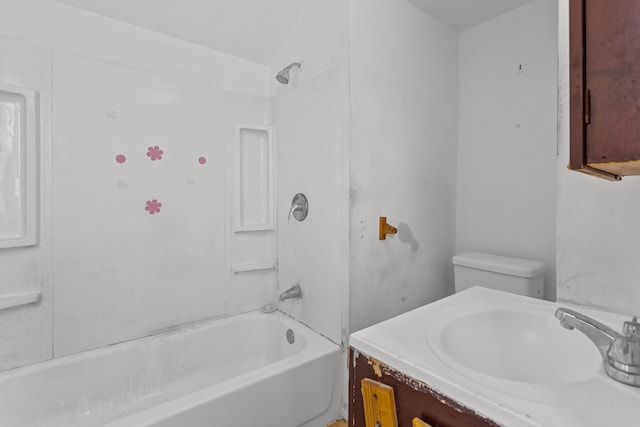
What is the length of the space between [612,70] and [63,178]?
6.05 ft

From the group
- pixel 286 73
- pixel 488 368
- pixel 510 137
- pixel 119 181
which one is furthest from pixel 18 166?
pixel 510 137

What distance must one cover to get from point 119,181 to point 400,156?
140cm

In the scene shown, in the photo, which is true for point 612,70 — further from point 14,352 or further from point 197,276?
point 14,352

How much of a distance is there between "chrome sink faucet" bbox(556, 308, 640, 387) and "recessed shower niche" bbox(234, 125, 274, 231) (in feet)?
5.14

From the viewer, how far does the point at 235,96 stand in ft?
6.13

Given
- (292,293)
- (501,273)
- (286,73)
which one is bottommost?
(292,293)

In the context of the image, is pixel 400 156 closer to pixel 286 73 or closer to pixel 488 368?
pixel 286 73

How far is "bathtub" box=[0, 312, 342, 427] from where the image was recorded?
46.4 inches

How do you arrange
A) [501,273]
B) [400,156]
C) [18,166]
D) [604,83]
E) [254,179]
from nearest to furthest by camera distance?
1. [604,83]
2. [18,166]
3. [501,273]
4. [400,156]
5. [254,179]

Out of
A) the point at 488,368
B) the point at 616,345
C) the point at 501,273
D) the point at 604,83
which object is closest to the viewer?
the point at 604,83

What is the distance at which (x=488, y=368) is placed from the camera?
81 cm

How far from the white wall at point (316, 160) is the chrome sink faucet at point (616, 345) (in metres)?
0.89

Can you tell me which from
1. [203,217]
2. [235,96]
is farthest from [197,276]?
[235,96]

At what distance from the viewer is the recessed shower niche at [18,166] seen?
132cm
